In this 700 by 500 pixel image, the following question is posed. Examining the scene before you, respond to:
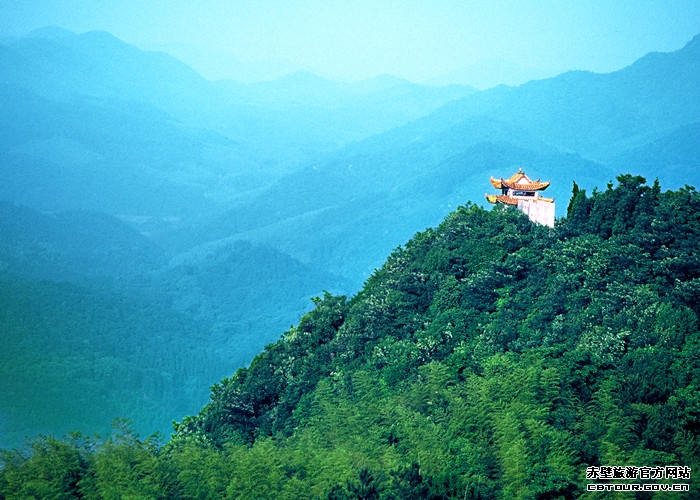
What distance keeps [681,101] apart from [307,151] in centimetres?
5986

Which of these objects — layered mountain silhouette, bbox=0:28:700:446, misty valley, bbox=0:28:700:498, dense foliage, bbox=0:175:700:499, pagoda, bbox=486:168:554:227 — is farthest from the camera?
layered mountain silhouette, bbox=0:28:700:446

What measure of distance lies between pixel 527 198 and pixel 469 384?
32.0ft

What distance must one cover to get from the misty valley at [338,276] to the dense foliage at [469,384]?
0.22 feet

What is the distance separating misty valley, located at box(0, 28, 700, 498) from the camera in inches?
604

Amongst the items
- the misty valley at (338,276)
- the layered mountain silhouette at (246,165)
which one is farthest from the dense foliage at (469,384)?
the layered mountain silhouette at (246,165)

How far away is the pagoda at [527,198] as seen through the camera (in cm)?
2508

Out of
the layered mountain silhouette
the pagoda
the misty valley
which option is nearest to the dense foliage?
the misty valley

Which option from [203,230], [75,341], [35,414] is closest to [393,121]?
[203,230]

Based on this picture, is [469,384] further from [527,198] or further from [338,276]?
[338,276]

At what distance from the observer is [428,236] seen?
25484 millimetres

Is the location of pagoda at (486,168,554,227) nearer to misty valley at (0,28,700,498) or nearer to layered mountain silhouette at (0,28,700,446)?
misty valley at (0,28,700,498)

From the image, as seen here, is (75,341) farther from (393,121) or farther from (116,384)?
(393,121)

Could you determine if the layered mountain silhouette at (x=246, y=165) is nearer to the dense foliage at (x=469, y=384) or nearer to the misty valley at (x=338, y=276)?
the misty valley at (x=338, y=276)

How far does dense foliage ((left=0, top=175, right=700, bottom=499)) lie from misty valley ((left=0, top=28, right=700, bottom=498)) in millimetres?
66
